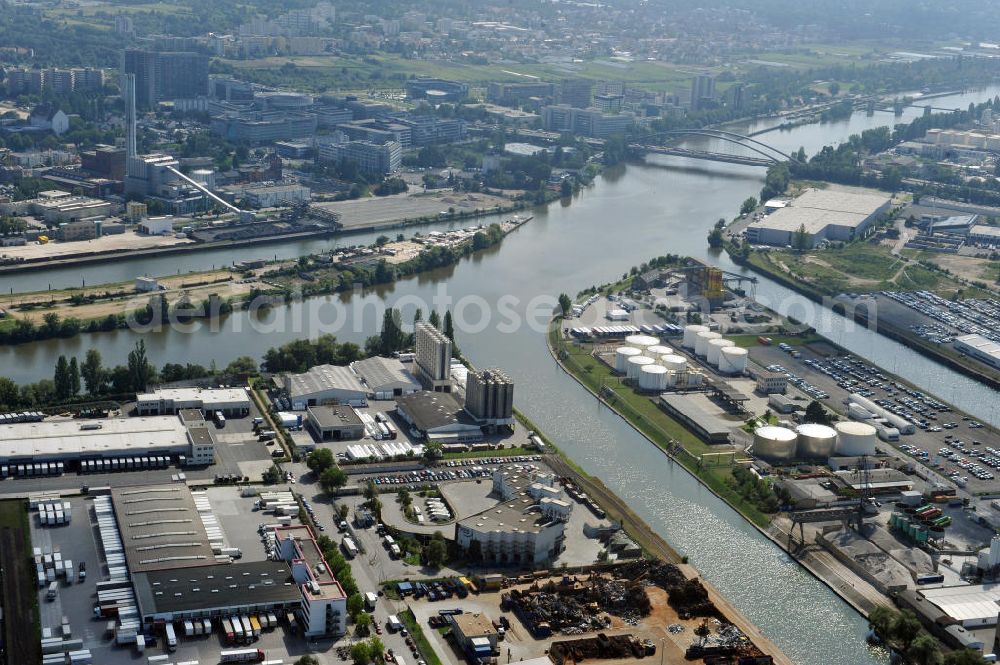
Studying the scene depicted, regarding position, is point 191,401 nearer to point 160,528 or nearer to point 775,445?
point 160,528

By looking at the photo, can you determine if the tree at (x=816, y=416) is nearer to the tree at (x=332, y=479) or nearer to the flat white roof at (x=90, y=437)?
the tree at (x=332, y=479)

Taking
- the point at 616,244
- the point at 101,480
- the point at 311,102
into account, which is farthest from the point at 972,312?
the point at 311,102

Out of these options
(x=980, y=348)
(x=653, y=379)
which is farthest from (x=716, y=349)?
(x=980, y=348)

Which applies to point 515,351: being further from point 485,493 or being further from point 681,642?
point 681,642

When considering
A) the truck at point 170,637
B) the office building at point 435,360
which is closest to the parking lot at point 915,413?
the office building at point 435,360

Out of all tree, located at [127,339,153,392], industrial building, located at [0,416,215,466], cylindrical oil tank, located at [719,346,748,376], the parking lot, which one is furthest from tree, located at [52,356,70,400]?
the parking lot
